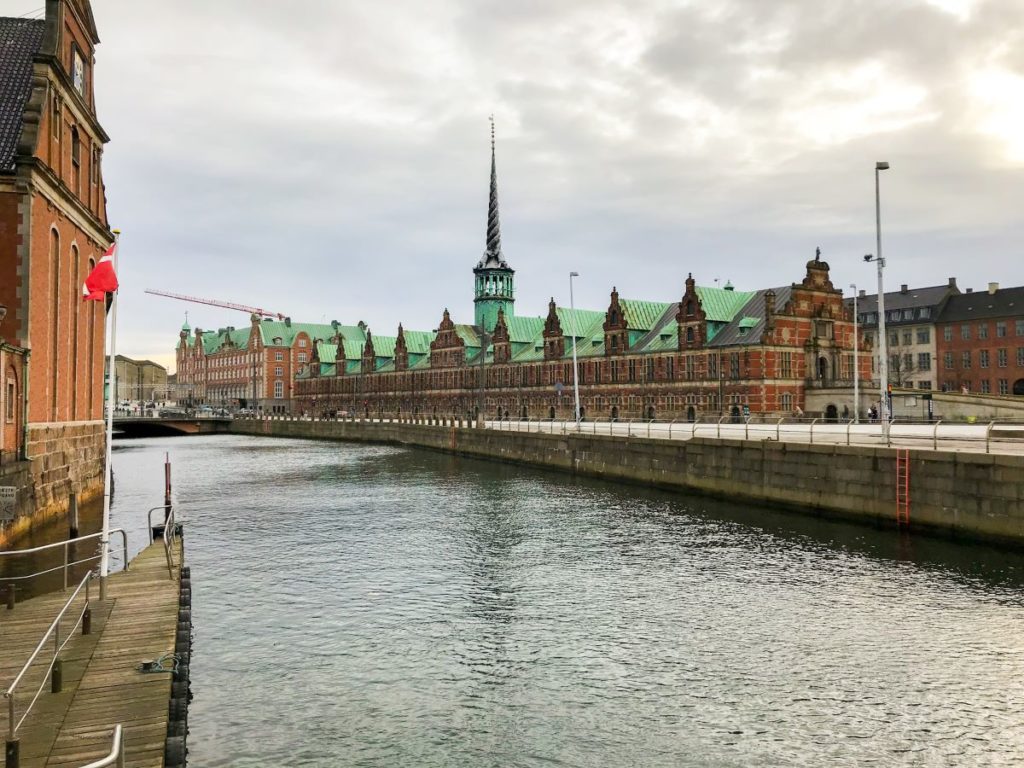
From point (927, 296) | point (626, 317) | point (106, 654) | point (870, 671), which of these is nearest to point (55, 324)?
point (106, 654)

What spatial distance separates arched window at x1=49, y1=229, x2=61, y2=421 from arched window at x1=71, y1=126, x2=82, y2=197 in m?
4.11

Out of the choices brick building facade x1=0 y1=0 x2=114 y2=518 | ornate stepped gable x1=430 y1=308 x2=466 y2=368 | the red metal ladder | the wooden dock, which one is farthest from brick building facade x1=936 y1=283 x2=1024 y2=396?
the wooden dock

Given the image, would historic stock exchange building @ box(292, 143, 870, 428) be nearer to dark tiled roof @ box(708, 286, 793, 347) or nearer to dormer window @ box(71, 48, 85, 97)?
dark tiled roof @ box(708, 286, 793, 347)

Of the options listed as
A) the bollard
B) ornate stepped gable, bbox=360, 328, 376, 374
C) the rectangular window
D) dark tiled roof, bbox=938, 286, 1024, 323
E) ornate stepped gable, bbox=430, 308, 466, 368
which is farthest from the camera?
ornate stepped gable, bbox=360, 328, 376, 374

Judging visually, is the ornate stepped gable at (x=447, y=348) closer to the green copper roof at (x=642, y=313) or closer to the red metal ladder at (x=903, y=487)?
the green copper roof at (x=642, y=313)

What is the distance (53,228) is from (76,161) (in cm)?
545

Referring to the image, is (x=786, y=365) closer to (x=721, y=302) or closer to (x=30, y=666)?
(x=721, y=302)

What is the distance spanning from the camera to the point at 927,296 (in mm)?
121500

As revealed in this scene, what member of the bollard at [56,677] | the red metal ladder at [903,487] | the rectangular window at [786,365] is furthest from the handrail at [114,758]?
the rectangular window at [786,365]

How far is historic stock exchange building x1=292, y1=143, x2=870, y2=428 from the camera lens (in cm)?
8238

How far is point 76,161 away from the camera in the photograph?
37.1 m

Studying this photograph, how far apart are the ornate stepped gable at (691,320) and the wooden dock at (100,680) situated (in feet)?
248

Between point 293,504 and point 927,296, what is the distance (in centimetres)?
10834

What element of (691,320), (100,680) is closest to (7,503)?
(100,680)
